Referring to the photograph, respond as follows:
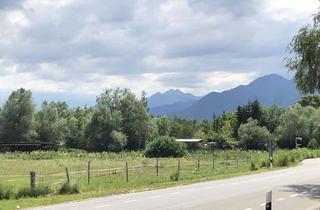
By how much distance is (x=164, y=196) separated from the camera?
2261 cm

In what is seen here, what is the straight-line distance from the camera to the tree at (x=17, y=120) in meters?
119

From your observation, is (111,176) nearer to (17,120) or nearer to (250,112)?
(17,120)

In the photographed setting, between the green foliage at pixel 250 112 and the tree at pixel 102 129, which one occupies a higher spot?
the green foliage at pixel 250 112

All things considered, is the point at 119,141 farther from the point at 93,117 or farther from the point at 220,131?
the point at 220,131

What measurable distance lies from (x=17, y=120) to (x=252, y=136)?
50370mm

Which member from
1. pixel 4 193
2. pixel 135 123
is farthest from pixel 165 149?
pixel 4 193

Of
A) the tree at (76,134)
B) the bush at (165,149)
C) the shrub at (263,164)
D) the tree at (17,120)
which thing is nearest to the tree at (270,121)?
the tree at (76,134)

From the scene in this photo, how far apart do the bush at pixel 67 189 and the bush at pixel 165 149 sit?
72.1 meters

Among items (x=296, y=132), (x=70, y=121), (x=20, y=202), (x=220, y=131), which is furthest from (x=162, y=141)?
(x=20, y=202)

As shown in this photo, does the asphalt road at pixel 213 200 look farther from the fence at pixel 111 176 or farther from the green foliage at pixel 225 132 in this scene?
the green foliage at pixel 225 132

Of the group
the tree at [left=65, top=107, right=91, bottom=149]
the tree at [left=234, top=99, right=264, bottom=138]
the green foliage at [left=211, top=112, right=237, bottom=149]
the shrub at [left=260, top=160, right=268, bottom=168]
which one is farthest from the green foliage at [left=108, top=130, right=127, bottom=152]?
the shrub at [left=260, top=160, right=268, bottom=168]

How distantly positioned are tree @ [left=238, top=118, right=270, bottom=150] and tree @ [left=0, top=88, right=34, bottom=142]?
45938 millimetres

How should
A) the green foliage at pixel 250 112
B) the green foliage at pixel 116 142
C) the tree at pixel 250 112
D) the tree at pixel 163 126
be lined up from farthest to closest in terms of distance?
the tree at pixel 163 126, the green foliage at pixel 250 112, the tree at pixel 250 112, the green foliage at pixel 116 142

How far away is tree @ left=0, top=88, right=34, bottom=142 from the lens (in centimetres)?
11919
